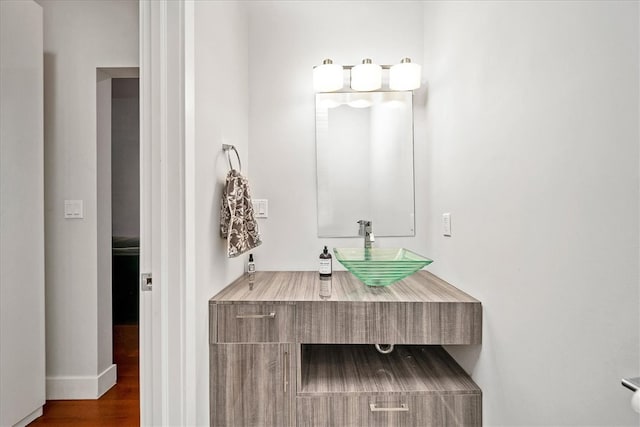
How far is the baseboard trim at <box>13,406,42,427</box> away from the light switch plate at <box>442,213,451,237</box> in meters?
2.41

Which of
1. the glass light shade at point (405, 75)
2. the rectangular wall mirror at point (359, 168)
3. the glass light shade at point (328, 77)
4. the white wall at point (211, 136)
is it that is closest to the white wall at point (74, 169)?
the white wall at point (211, 136)

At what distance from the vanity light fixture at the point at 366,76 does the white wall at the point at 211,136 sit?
→ 47 cm

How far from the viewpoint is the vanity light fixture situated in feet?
6.41

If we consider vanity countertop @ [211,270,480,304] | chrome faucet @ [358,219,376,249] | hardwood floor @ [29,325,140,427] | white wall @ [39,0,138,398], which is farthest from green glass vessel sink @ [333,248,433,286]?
white wall @ [39,0,138,398]

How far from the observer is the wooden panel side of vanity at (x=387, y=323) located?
53.8 inches

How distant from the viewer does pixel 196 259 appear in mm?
1272

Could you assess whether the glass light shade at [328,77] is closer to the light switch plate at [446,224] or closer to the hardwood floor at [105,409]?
the light switch plate at [446,224]

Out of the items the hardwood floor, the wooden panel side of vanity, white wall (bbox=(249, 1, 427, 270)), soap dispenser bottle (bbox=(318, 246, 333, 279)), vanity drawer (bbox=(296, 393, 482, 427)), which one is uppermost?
white wall (bbox=(249, 1, 427, 270))

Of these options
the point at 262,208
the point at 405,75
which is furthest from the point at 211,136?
the point at 405,75

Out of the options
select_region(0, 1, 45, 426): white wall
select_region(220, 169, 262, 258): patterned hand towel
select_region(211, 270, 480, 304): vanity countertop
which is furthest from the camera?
select_region(0, 1, 45, 426): white wall

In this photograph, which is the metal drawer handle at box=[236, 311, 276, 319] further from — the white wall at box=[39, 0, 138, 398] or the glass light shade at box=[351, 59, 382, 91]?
the glass light shade at box=[351, 59, 382, 91]

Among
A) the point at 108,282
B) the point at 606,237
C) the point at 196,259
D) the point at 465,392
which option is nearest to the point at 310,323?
the point at 196,259

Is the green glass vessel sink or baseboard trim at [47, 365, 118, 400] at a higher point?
the green glass vessel sink

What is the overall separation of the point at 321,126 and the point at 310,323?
1.19 m
